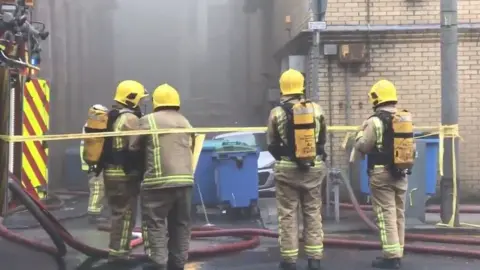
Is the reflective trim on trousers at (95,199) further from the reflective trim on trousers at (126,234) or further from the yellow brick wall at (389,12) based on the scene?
the yellow brick wall at (389,12)

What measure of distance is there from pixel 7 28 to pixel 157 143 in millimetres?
2521

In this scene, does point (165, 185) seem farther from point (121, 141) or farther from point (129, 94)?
point (129, 94)

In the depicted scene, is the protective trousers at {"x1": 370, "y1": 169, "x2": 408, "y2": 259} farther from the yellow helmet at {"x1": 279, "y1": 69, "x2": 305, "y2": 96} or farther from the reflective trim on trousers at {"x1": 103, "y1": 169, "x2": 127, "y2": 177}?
the reflective trim on trousers at {"x1": 103, "y1": 169, "x2": 127, "y2": 177}

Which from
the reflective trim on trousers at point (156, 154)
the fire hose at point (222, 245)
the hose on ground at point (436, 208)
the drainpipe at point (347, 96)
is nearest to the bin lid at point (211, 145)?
the fire hose at point (222, 245)

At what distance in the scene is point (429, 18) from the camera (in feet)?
34.9

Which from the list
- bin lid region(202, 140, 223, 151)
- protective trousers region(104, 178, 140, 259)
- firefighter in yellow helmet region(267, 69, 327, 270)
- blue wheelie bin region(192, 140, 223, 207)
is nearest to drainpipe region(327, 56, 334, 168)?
bin lid region(202, 140, 223, 151)

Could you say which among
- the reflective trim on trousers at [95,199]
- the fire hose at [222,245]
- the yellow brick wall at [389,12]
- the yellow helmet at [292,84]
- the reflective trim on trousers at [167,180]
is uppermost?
the yellow brick wall at [389,12]

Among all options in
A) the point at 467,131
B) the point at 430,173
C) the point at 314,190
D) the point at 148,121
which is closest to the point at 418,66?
the point at 467,131

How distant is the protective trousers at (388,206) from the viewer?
670cm

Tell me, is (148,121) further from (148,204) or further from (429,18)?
(429,18)

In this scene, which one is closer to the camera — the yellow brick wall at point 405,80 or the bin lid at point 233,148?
the bin lid at point 233,148

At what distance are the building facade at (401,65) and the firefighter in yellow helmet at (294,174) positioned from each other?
397 centimetres

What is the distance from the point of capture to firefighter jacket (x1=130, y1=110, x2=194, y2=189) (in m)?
6.11

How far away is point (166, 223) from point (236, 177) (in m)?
3.09
